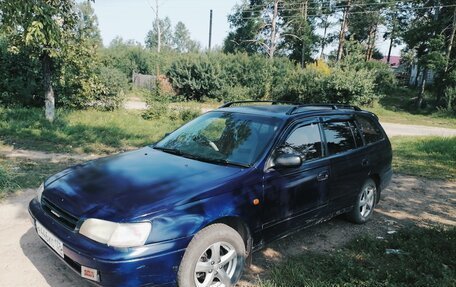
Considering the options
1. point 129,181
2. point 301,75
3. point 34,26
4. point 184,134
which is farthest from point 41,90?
point 301,75

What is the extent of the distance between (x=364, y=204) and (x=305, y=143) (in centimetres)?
177

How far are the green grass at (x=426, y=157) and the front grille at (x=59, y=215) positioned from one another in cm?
757

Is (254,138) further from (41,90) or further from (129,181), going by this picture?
(41,90)

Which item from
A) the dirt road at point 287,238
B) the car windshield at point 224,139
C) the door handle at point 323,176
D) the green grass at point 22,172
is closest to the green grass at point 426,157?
the dirt road at point 287,238

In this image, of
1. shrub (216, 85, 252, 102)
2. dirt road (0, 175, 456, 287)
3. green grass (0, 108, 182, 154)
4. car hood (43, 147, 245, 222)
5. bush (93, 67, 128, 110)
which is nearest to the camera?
car hood (43, 147, 245, 222)

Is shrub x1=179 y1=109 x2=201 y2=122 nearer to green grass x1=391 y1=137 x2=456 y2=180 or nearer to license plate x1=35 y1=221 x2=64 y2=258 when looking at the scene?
green grass x1=391 y1=137 x2=456 y2=180

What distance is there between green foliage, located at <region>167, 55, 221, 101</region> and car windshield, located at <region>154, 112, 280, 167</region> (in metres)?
21.9

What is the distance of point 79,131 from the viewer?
10719 mm

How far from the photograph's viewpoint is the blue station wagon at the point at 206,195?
9.16 ft

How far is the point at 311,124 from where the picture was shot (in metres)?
4.40

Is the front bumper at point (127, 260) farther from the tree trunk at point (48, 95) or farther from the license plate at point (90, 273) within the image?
the tree trunk at point (48, 95)

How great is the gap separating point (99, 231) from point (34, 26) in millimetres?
4945

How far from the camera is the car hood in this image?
2.93 m

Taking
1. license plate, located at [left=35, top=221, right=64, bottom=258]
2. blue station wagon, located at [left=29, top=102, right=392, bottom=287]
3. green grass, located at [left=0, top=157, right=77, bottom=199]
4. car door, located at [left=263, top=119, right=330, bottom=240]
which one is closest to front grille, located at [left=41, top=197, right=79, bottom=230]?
blue station wagon, located at [left=29, top=102, right=392, bottom=287]
